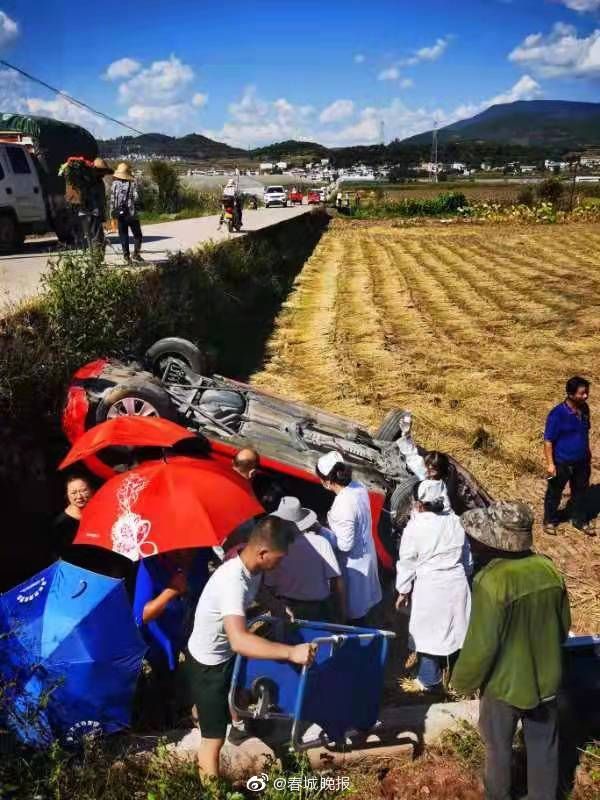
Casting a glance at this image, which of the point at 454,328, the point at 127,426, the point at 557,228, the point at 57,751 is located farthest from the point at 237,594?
the point at 557,228

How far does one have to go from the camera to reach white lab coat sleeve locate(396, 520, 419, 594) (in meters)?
4.59

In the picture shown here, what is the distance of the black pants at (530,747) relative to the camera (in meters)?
3.60

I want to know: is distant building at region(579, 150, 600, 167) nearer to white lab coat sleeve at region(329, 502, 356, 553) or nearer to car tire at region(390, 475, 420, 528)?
car tire at region(390, 475, 420, 528)

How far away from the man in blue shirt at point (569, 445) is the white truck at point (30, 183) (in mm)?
9303

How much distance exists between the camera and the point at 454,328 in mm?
15406

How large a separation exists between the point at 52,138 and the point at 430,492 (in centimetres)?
1734

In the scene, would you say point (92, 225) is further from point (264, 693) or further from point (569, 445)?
point (264, 693)

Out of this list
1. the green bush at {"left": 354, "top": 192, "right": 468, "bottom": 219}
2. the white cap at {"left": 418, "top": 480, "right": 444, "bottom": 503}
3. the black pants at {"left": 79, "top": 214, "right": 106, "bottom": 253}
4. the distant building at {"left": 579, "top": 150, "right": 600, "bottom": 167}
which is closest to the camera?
the white cap at {"left": 418, "top": 480, "right": 444, "bottom": 503}

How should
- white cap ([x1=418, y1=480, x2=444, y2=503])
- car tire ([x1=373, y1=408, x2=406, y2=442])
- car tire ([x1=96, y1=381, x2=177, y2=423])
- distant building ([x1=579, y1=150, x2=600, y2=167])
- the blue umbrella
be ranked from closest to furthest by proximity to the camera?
the blue umbrella
white cap ([x1=418, y1=480, x2=444, y2=503])
car tire ([x1=96, y1=381, x2=177, y2=423])
car tire ([x1=373, y1=408, x2=406, y2=442])
distant building ([x1=579, y1=150, x2=600, y2=167])

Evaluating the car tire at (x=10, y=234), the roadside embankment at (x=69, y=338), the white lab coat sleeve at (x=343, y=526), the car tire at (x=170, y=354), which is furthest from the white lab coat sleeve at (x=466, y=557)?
the car tire at (x=10, y=234)

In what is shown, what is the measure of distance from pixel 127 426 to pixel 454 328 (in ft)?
A: 37.1

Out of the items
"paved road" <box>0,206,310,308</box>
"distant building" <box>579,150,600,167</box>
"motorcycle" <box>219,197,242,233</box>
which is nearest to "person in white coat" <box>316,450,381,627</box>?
"paved road" <box>0,206,310,308</box>

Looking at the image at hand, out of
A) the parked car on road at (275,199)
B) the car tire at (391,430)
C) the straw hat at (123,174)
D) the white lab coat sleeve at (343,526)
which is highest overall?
the straw hat at (123,174)

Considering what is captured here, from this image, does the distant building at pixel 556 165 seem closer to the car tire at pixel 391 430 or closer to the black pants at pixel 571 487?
the black pants at pixel 571 487
